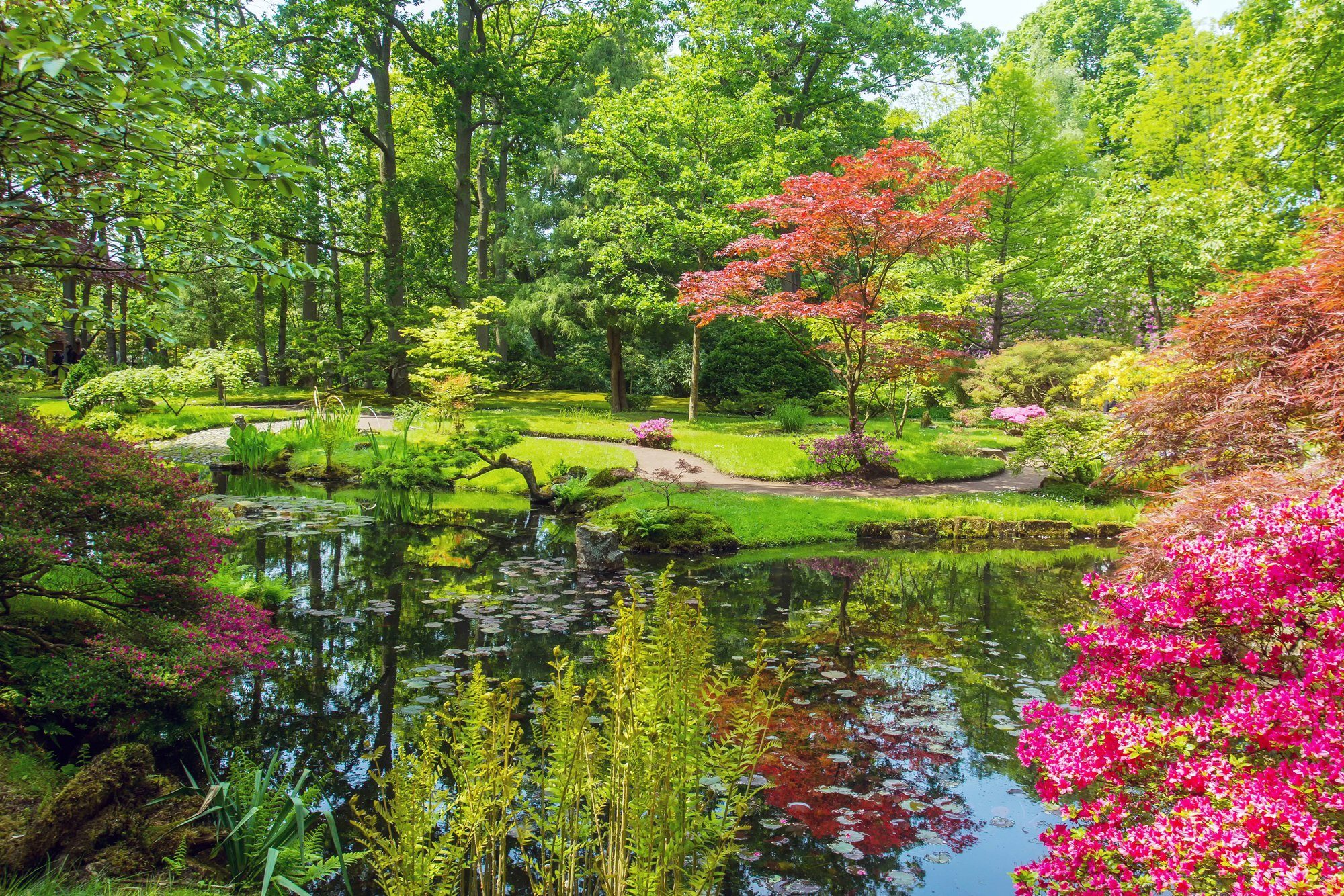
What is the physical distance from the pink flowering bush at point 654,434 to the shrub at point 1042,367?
33.7ft

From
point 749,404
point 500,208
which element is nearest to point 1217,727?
point 749,404

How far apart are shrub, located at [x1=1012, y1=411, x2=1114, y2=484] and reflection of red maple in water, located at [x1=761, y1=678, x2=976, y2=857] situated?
9.30 m

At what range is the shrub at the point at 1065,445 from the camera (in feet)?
41.2

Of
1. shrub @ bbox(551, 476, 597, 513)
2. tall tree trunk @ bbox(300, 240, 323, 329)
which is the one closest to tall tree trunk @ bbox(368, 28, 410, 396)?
tall tree trunk @ bbox(300, 240, 323, 329)

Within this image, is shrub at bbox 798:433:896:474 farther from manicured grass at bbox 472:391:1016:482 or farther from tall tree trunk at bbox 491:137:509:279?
tall tree trunk at bbox 491:137:509:279

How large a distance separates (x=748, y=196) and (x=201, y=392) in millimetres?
18196

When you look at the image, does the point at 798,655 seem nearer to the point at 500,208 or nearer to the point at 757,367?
the point at 757,367

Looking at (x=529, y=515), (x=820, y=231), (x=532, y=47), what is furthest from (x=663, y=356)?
(x=529, y=515)

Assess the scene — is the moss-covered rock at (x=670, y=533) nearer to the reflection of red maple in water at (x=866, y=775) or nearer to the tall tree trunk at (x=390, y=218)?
the reflection of red maple in water at (x=866, y=775)

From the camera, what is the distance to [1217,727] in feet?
7.01

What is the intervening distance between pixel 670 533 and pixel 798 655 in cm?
369

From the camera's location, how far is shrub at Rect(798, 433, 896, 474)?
13328mm

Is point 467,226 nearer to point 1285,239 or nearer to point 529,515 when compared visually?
point 529,515

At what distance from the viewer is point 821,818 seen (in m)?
3.45
